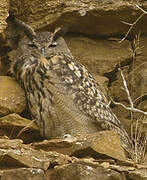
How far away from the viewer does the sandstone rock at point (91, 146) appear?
560 centimetres

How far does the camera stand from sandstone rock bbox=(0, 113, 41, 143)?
20.6ft

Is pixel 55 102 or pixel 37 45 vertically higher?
pixel 37 45

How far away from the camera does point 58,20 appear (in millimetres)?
7098

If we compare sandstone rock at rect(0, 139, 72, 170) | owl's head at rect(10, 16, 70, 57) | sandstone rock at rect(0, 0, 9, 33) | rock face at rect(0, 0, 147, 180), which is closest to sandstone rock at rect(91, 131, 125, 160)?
rock face at rect(0, 0, 147, 180)

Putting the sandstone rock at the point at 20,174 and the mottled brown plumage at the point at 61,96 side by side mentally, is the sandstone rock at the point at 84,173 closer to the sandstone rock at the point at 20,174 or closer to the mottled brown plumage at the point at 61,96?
the sandstone rock at the point at 20,174

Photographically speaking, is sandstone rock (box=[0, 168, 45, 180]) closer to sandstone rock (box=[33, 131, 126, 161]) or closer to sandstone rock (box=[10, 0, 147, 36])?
sandstone rock (box=[33, 131, 126, 161])

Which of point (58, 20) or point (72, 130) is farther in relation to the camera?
point (58, 20)

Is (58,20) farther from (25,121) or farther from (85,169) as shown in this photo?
(85,169)

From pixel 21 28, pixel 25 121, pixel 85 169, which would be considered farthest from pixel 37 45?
pixel 85 169

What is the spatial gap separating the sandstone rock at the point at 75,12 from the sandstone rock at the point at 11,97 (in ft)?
2.43

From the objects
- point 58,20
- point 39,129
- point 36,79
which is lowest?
point 39,129

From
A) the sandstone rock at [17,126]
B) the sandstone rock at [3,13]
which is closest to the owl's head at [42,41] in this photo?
the sandstone rock at [3,13]

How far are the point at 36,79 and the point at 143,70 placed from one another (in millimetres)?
1254

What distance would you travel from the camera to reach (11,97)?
6.56 m
